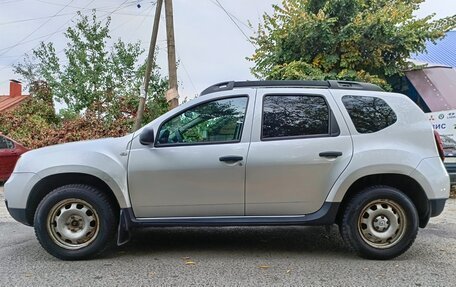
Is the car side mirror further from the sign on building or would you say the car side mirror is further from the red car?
the sign on building

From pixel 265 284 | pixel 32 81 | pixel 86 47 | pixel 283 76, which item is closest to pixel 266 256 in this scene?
pixel 265 284

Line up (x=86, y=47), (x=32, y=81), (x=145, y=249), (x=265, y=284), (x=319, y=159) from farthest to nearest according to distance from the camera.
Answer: (x=32, y=81) → (x=86, y=47) → (x=145, y=249) → (x=319, y=159) → (x=265, y=284)

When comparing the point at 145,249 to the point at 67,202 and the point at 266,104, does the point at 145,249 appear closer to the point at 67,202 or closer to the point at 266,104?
the point at 67,202

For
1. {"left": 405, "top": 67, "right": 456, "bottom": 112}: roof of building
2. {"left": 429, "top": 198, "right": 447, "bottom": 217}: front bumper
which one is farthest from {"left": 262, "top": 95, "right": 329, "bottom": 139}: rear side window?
{"left": 405, "top": 67, "right": 456, "bottom": 112}: roof of building

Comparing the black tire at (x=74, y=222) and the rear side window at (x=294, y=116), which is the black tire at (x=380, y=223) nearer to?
the rear side window at (x=294, y=116)

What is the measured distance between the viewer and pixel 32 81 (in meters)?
19.6

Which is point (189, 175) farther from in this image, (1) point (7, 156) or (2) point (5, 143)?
(2) point (5, 143)

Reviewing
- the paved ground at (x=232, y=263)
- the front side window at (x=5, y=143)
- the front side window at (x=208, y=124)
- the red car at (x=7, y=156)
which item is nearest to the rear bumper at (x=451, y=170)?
the paved ground at (x=232, y=263)

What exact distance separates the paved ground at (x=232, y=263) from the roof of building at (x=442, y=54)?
515 inches

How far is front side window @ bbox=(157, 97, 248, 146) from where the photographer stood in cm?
473

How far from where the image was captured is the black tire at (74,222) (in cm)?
458

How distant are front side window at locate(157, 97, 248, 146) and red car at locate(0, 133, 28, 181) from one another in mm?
8054

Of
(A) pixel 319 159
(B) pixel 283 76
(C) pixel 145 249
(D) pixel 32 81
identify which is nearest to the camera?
(A) pixel 319 159

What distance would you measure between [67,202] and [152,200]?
35.4 inches
